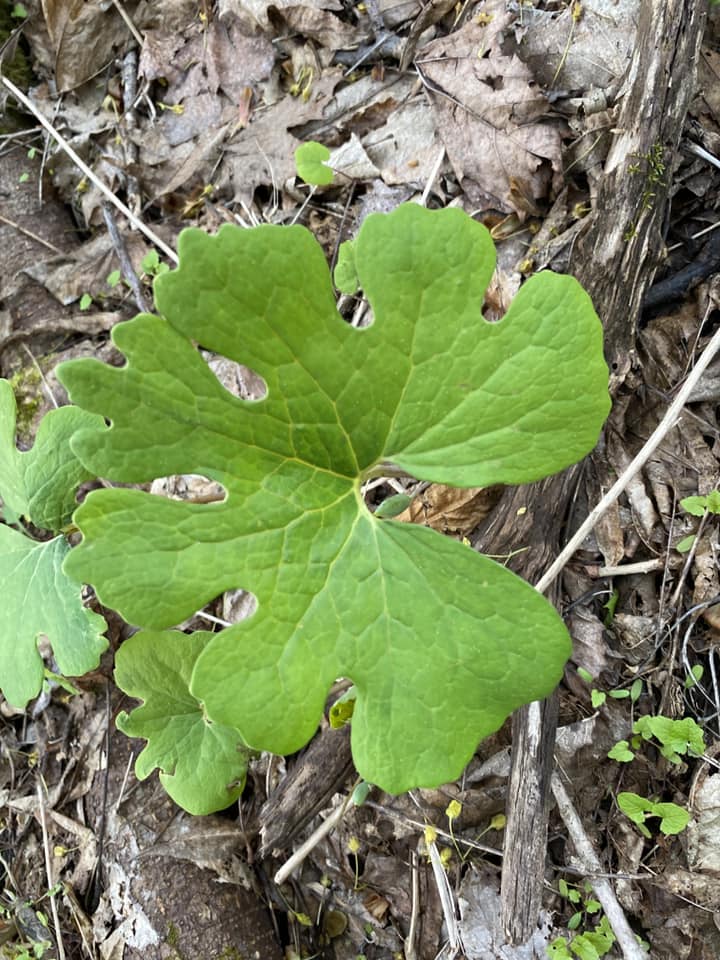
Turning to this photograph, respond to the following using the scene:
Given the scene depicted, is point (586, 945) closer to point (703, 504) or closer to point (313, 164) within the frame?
point (703, 504)

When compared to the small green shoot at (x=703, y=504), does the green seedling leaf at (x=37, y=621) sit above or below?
below

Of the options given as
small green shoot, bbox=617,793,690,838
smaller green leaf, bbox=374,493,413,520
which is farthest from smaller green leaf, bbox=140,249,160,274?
small green shoot, bbox=617,793,690,838

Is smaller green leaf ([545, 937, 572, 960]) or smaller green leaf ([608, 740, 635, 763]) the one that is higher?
smaller green leaf ([608, 740, 635, 763])

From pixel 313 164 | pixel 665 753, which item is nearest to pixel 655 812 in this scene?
pixel 665 753

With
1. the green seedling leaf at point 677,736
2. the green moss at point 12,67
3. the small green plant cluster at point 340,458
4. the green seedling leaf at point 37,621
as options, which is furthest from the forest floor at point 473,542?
the green moss at point 12,67

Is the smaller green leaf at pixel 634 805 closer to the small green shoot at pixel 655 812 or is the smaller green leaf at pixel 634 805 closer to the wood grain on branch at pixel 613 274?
the small green shoot at pixel 655 812

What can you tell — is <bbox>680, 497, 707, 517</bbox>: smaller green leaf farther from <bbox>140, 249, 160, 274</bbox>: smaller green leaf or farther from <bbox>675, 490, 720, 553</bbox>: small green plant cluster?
<bbox>140, 249, 160, 274</bbox>: smaller green leaf

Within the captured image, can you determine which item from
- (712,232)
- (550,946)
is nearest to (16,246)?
(712,232)
